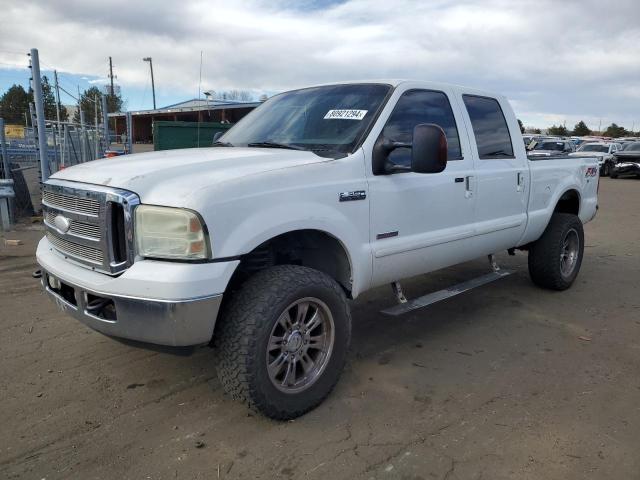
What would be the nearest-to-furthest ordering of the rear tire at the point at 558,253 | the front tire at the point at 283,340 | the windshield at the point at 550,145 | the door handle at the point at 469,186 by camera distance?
1. the front tire at the point at 283,340
2. the door handle at the point at 469,186
3. the rear tire at the point at 558,253
4. the windshield at the point at 550,145

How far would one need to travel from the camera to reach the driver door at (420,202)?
3.60 metres

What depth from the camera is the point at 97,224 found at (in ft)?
9.44

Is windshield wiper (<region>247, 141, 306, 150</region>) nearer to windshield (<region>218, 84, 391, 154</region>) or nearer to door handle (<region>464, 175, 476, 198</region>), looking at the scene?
windshield (<region>218, 84, 391, 154</region>)

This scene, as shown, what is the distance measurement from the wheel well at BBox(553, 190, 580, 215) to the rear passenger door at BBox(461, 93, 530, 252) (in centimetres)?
127

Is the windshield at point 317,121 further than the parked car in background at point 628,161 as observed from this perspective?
No

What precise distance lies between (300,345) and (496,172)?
249 centimetres

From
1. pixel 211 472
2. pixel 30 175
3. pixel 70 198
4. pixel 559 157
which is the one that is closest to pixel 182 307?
pixel 211 472

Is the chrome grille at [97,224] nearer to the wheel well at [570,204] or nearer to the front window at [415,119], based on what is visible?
the front window at [415,119]

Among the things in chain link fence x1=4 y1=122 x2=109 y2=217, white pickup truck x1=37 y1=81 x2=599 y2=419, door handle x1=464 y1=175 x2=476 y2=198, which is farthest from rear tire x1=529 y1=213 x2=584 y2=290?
chain link fence x1=4 y1=122 x2=109 y2=217

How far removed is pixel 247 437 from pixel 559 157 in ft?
14.5

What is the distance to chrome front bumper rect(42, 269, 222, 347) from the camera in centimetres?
261

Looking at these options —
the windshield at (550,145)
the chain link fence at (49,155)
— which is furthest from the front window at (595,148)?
the chain link fence at (49,155)

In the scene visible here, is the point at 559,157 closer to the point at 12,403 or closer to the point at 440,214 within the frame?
the point at 440,214

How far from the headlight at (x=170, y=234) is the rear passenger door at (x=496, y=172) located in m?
2.60
